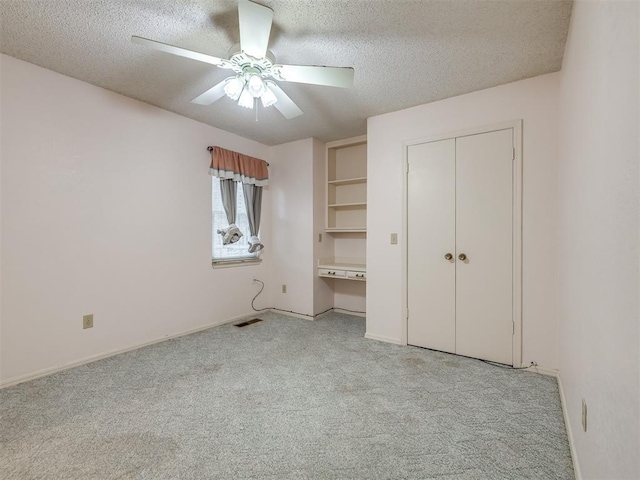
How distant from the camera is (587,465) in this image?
1170 mm

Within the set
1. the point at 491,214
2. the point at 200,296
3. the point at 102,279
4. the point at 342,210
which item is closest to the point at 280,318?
the point at 200,296

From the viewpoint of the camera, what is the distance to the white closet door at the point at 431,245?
2734 millimetres

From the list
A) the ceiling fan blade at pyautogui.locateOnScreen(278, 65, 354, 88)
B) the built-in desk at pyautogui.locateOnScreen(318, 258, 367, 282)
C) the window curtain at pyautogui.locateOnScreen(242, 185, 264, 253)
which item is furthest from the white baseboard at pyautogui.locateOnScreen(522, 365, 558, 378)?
the window curtain at pyautogui.locateOnScreen(242, 185, 264, 253)

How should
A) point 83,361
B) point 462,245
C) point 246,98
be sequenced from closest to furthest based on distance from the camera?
1. point 246,98
2. point 83,361
3. point 462,245

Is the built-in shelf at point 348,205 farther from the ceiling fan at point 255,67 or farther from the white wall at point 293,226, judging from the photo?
the ceiling fan at point 255,67

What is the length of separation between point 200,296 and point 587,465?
3.31 meters

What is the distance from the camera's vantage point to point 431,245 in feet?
9.27

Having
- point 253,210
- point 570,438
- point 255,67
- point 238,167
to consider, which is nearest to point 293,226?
point 253,210

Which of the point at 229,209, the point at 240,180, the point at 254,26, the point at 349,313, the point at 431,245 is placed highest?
the point at 254,26

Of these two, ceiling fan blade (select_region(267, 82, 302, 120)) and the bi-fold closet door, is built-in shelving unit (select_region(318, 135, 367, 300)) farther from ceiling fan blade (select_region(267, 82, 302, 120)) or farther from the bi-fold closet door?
ceiling fan blade (select_region(267, 82, 302, 120))

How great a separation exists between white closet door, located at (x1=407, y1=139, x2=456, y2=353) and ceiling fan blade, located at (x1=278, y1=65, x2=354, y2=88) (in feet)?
4.44

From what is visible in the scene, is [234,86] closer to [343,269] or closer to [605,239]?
[605,239]

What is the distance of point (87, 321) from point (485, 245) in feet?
11.5

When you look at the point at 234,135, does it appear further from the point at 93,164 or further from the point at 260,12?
the point at 260,12
